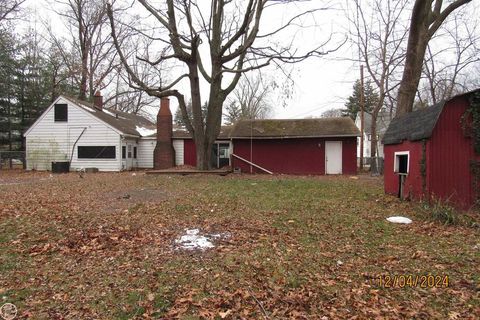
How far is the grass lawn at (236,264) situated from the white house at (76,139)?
622 inches

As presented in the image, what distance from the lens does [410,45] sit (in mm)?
14688

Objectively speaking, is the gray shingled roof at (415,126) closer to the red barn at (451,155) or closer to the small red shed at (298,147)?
the red barn at (451,155)

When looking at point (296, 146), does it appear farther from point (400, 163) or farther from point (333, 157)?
point (400, 163)

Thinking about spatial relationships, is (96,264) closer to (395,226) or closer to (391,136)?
(395,226)

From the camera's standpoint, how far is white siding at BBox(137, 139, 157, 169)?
2788 centimetres

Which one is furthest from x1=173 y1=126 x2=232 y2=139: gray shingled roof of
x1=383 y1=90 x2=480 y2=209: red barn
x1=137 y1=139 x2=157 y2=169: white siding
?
x1=383 y1=90 x2=480 y2=209: red barn

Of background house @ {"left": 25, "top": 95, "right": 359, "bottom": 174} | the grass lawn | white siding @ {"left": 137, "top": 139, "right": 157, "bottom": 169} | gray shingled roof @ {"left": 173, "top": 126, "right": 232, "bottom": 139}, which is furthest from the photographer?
white siding @ {"left": 137, "top": 139, "right": 157, "bottom": 169}

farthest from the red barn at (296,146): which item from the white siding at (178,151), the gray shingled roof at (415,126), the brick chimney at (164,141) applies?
the gray shingled roof at (415,126)

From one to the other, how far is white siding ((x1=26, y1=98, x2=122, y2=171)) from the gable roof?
878cm

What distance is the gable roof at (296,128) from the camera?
22.7 meters

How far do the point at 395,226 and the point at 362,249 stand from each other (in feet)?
6.75

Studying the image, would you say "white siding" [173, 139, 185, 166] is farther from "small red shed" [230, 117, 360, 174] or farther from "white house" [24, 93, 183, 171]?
"small red shed" [230, 117, 360, 174]

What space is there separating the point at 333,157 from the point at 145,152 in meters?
14.5

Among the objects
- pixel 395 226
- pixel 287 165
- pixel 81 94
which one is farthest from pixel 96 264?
pixel 81 94
